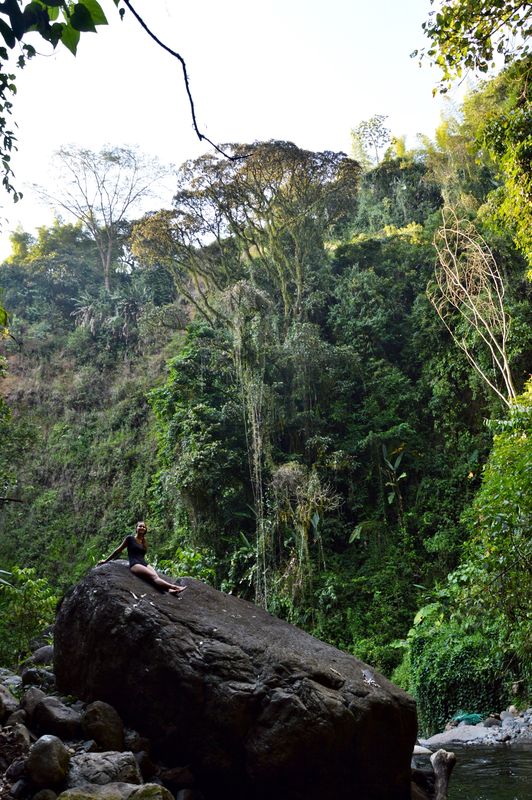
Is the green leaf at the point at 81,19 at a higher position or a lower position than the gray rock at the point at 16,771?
higher

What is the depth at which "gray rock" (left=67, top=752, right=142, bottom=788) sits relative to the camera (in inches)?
170

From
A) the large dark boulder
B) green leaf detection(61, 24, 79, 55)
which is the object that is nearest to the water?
the large dark boulder

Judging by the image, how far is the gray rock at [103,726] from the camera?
475 cm

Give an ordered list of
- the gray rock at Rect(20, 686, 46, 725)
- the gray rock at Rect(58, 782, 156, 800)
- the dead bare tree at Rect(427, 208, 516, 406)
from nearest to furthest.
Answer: the gray rock at Rect(58, 782, 156, 800)
the gray rock at Rect(20, 686, 46, 725)
the dead bare tree at Rect(427, 208, 516, 406)

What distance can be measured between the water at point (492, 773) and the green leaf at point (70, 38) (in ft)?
21.8

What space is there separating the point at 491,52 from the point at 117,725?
5.93 m

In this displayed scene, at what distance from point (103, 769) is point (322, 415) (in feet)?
43.0

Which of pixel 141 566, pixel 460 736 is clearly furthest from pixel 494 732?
pixel 141 566

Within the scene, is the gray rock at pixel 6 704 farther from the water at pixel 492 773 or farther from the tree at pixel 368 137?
the tree at pixel 368 137

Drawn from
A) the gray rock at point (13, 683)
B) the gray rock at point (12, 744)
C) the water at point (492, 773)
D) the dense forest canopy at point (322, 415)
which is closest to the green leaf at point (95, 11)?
the gray rock at point (12, 744)

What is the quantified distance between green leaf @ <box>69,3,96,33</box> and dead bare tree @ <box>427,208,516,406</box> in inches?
450

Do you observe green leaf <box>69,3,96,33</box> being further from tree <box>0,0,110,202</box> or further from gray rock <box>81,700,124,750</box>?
gray rock <box>81,700,124,750</box>

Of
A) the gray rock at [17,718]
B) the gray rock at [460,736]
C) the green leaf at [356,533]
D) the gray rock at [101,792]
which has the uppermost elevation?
the gray rock at [17,718]

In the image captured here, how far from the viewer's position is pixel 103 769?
4.39 m
